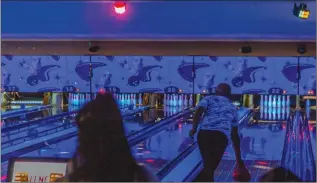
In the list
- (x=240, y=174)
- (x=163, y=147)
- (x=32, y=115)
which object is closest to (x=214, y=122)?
(x=240, y=174)

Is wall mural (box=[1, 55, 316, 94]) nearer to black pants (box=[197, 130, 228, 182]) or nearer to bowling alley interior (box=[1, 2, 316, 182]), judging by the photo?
bowling alley interior (box=[1, 2, 316, 182])

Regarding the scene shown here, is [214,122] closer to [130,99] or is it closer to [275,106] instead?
[130,99]

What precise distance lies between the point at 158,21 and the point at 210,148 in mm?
1625

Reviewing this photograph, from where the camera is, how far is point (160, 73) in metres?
6.17

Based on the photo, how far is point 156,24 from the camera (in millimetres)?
3750

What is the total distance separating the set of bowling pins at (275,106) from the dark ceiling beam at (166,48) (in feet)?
6.72

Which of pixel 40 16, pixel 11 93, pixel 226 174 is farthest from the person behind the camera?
pixel 226 174

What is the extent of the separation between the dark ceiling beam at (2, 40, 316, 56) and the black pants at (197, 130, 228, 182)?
1.15 meters

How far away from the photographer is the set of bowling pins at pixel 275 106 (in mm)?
7632

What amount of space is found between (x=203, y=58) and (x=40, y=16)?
2599 millimetres

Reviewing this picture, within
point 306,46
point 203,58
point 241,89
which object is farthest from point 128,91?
point 306,46

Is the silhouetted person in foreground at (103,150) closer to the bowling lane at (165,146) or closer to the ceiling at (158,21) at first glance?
the ceiling at (158,21)

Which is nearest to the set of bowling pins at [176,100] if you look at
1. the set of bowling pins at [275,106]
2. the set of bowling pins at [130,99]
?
the set of bowling pins at [130,99]

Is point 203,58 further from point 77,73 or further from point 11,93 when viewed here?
point 11,93
